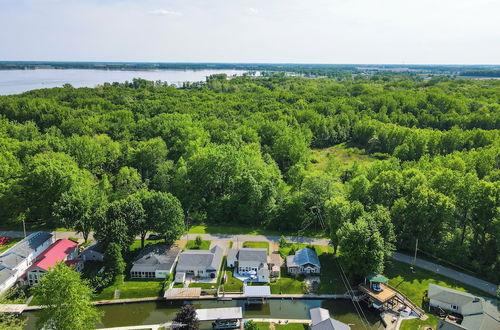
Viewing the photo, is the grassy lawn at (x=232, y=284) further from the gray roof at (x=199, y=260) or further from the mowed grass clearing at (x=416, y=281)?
the mowed grass clearing at (x=416, y=281)

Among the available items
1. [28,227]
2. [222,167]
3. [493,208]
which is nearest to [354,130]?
[222,167]

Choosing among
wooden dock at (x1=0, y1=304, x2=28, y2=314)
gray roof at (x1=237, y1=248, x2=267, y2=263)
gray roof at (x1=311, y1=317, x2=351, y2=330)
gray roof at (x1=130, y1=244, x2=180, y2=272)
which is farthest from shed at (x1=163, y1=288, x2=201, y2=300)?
wooden dock at (x1=0, y1=304, x2=28, y2=314)

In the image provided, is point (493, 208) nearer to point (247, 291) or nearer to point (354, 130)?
point (247, 291)

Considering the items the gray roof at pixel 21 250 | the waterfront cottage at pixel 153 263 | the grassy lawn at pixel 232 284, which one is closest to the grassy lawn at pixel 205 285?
the grassy lawn at pixel 232 284

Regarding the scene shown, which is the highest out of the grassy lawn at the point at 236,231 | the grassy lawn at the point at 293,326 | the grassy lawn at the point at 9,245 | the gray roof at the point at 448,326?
the gray roof at the point at 448,326

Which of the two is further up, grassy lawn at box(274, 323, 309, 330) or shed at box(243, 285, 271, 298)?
shed at box(243, 285, 271, 298)

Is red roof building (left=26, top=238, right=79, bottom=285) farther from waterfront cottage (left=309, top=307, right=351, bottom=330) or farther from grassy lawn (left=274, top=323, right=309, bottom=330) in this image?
waterfront cottage (left=309, top=307, right=351, bottom=330)
